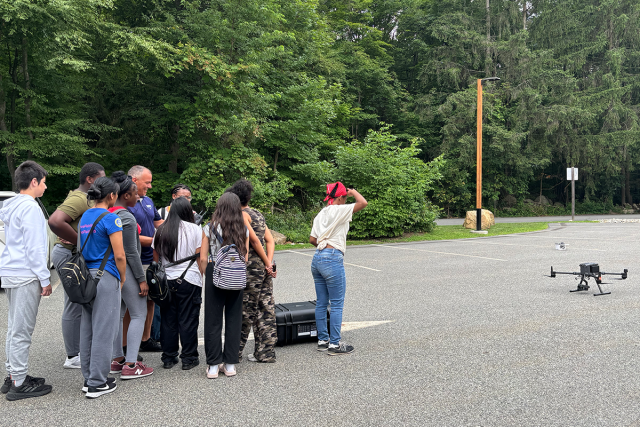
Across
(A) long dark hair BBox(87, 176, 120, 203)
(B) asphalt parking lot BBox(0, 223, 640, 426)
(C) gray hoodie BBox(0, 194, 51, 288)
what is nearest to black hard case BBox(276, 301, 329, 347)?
(B) asphalt parking lot BBox(0, 223, 640, 426)

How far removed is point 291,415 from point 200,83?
18701mm

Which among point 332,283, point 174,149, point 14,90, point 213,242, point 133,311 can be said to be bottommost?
point 133,311

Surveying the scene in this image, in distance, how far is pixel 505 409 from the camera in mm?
3561

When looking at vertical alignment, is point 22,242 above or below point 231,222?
below

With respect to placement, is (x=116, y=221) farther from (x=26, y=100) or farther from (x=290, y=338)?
(x=26, y=100)

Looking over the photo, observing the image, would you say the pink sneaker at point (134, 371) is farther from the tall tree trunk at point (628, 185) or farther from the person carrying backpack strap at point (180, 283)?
the tall tree trunk at point (628, 185)

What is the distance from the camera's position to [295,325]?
5281 millimetres

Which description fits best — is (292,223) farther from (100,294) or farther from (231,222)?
(100,294)

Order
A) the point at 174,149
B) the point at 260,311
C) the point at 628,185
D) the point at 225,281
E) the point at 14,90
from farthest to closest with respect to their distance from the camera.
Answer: the point at 628,185 → the point at 174,149 → the point at 14,90 → the point at 260,311 → the point at 225,281

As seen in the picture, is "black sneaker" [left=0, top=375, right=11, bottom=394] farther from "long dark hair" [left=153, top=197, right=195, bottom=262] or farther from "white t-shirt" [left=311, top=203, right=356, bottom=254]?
"white t-shirt" [left=311, top=203, right=356, bottom=254]

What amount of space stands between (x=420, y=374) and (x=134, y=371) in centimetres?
268

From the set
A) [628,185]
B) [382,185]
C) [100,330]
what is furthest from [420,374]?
[628,185]

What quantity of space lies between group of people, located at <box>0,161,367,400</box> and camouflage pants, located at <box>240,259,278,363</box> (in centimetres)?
1

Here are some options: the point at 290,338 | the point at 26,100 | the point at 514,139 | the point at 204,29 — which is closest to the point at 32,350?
the point at 290,338
